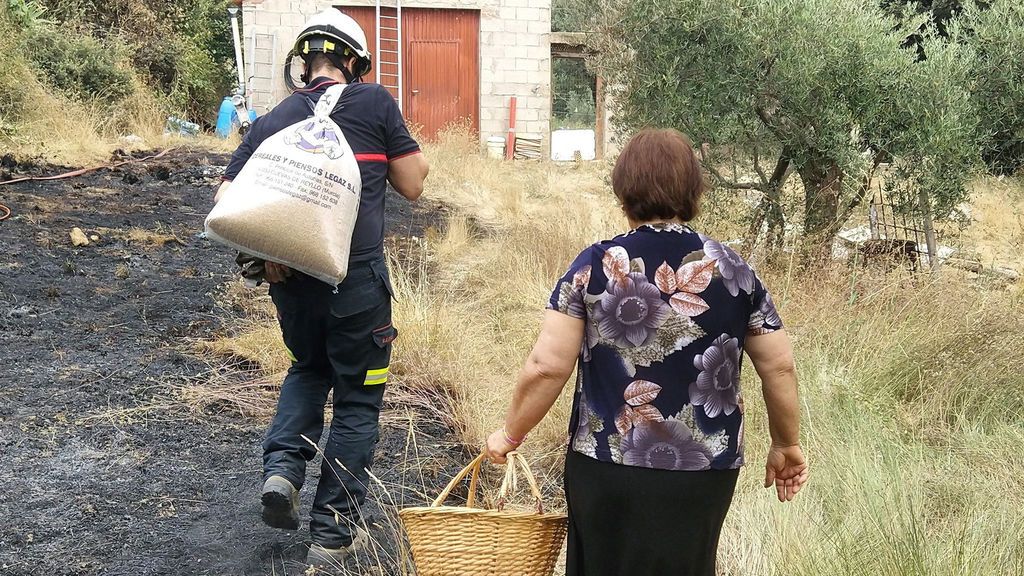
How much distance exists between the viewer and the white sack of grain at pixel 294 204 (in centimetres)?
299

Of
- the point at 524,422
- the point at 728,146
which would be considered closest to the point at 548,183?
the point at 728,146

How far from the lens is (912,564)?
271cm

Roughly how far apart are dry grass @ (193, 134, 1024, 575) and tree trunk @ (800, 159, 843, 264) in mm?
334

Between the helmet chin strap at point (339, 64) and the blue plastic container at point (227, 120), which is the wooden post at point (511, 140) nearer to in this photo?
the blue plastic container at point (227, 120)

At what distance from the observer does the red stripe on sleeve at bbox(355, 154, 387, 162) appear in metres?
3.20

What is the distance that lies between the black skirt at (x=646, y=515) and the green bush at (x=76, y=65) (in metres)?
14.6

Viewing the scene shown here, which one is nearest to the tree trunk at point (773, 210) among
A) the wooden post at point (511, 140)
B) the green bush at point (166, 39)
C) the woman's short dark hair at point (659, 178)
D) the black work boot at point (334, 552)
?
the black work boot at point (334, 552)

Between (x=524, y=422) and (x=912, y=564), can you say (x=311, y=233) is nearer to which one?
(x=524, y=422)

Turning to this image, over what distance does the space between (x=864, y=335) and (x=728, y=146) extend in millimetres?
2193

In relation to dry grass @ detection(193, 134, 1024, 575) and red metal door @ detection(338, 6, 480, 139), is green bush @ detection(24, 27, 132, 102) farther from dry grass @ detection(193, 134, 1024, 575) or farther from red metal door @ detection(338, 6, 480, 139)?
dry grass @ detection(193, 134, 1024, 575)

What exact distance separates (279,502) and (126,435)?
1.65 m

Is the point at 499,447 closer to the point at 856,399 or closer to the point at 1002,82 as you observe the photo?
the point at 856,399

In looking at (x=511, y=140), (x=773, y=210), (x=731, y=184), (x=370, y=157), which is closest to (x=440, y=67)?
(x=511, y=140)

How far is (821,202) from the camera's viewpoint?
6.54 meters
